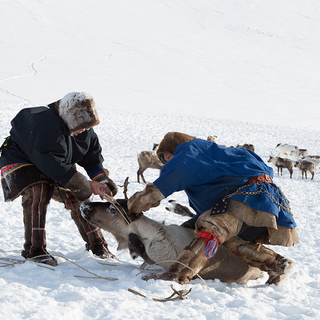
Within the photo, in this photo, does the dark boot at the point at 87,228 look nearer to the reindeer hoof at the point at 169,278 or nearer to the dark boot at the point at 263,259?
the reindeer hoof at the point at 169,278

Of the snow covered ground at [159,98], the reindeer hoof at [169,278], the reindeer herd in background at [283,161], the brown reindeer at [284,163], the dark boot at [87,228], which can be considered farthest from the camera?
the brown reindeer at [284,163]

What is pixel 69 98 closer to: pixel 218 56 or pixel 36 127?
pixel 36 127

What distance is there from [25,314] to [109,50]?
48248 millimetres

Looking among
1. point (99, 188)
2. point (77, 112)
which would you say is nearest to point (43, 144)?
point (77, 112)

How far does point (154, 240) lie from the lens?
10.6 ft

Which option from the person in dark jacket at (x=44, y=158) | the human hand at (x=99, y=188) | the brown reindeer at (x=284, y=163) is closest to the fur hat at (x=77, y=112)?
the person in dark jacket at (x=44, y=158)

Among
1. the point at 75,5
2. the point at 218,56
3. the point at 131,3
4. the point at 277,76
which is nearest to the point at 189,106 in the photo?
the point at 277,76

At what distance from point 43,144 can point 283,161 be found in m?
→ 10.5

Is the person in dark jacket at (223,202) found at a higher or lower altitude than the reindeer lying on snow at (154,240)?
higher

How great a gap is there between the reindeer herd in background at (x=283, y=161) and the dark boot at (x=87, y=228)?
567 centimetres

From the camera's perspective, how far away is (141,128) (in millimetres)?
16203

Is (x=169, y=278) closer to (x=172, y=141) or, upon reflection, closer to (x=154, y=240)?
(x=154, y=240)

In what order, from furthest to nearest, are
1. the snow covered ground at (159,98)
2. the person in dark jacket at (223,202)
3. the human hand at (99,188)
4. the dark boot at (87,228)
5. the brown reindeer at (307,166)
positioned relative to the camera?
the brown reindeer at (307,166) < the dark boot at (87,228) < the human hand at (99,188) < the person in dark jacket at (223,202) < the snow covered ground at (159,98)

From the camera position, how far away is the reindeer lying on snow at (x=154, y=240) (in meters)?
3.16
